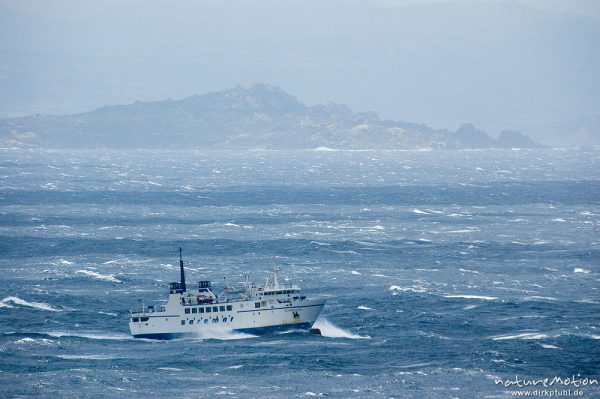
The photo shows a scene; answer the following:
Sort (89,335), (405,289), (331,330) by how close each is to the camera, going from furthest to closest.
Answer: (405,289)
(331,330)
(89,335)

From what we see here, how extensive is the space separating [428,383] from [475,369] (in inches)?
246

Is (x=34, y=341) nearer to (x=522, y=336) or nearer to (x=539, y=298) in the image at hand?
(x=522, y=336)

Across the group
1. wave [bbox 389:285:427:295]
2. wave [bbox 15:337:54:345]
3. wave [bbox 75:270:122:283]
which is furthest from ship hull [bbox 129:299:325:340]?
wave [bbox 75:270:122:283]

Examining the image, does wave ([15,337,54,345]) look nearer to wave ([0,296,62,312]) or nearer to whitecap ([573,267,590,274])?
wave ([0,296,62,312])

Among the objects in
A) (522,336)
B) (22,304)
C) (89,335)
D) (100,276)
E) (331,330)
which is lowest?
(522,336)

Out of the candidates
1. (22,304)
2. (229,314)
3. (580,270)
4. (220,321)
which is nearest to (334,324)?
(229,314)

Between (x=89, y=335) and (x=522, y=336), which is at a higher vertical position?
(x=89, y=335)

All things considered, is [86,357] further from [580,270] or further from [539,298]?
[580,270]

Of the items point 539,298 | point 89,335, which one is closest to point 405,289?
point 539,298

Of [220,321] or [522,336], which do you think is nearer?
[522,336]

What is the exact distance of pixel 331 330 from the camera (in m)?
125

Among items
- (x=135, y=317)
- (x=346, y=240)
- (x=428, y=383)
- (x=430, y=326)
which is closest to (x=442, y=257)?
(x=346, y=240)

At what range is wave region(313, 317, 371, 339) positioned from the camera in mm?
121938

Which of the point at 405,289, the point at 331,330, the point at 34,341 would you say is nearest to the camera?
the point at 34,341
